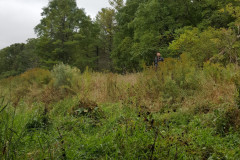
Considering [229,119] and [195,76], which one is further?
[195,76]

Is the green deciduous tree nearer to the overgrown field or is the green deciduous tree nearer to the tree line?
the tree line

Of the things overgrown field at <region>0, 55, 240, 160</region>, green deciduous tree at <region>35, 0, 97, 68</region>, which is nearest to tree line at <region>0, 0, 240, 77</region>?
green deciduous tree at <region>35, 0, 97, 68</region>

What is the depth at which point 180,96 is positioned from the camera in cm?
484

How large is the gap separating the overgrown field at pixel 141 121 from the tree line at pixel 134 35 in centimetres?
223

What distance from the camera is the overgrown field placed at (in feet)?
7.11

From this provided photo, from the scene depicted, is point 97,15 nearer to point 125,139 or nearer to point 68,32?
point 68,32

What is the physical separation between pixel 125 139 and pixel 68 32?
22437 mm

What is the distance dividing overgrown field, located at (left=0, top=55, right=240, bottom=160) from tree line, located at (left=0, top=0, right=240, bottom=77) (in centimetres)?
223

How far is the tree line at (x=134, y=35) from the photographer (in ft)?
28.9

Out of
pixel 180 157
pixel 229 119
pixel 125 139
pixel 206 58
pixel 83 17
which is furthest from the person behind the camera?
pixel 83 17

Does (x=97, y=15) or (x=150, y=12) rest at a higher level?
(x=97, y=15)

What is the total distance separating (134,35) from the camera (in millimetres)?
18828

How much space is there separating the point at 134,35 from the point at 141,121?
16.8 meters

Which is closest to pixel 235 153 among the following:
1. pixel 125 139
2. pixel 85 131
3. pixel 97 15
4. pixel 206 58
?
pixel 125 139
